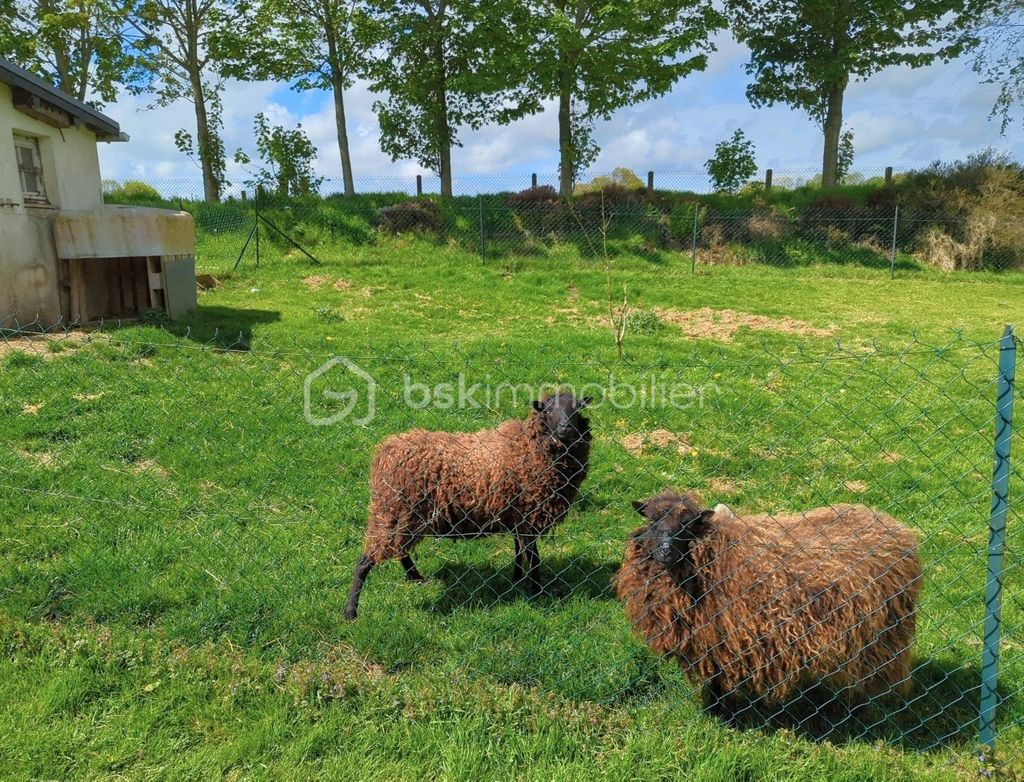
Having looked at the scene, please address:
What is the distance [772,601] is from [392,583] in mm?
2437

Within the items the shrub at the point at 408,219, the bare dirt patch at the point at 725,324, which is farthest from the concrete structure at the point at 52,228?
the bare dirt patch at the point at 725,324

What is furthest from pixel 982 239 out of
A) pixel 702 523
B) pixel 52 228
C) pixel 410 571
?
pixel 52 228

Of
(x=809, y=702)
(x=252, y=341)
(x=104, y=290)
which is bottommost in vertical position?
(x=809, y=702)

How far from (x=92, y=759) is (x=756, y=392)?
695cm

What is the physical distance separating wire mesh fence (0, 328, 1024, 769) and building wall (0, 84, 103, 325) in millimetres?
3909

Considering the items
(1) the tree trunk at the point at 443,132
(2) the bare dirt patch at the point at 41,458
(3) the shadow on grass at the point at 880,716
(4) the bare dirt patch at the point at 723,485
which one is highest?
(1) the tree trunk at the point at 443,132

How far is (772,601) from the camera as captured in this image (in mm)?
3111

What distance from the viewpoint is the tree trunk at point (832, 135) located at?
75.3 feet

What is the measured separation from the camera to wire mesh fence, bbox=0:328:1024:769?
316 cm

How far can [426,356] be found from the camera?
9.23 m

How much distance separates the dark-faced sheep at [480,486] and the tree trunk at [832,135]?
23121 mm

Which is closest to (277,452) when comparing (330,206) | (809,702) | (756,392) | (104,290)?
(809,702)

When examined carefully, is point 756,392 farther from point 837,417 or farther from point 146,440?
point 146,440

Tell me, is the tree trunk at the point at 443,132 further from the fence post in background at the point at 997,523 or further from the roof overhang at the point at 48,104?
the fence post in background at the point at 997,523
